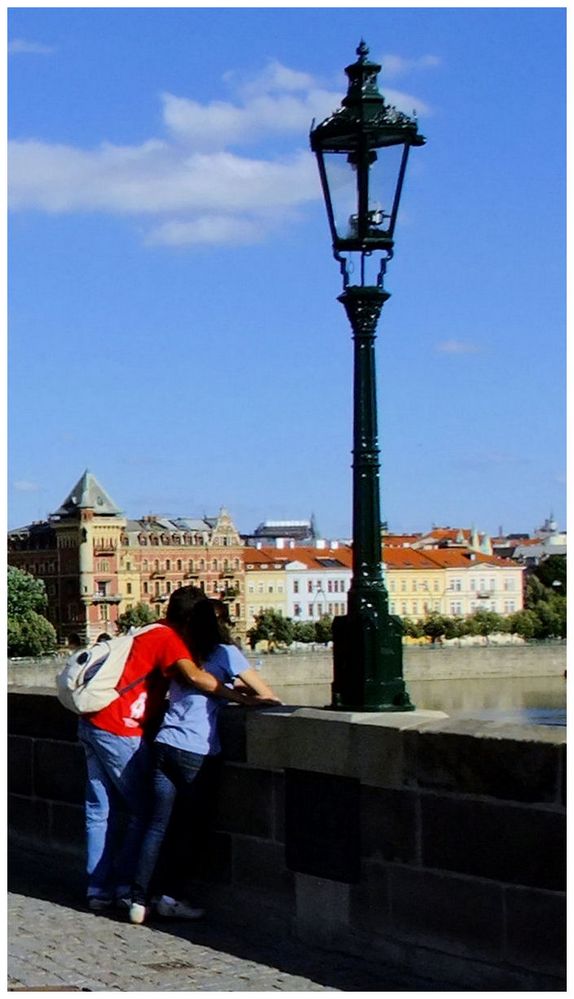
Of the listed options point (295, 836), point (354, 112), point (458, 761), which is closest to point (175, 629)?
point (295, 836)

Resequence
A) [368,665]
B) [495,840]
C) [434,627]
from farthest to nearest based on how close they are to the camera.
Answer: [434,627], [368,665], [495,840]

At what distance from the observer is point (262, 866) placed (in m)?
6.65

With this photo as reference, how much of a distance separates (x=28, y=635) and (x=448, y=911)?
89258mm

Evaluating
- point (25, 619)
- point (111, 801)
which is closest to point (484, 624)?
point (25, 619)

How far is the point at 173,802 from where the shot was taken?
22.0ft

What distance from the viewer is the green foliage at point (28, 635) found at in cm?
9162

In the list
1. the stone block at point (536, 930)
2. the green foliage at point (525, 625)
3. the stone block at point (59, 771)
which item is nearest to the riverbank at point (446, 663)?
the green foliage at point (525, 625)

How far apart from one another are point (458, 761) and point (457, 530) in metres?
158

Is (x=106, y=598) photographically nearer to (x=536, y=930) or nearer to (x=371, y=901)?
(x=371, y=901)

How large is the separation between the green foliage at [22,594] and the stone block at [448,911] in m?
83.2

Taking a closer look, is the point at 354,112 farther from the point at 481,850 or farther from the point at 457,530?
the point at 457,530

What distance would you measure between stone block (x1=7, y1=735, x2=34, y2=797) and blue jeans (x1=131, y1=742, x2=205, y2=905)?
1716 millimetres

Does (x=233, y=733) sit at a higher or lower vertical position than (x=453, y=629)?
higher

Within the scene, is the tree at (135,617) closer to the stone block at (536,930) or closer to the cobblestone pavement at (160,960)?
the cobblestone pavement at (160,960)
